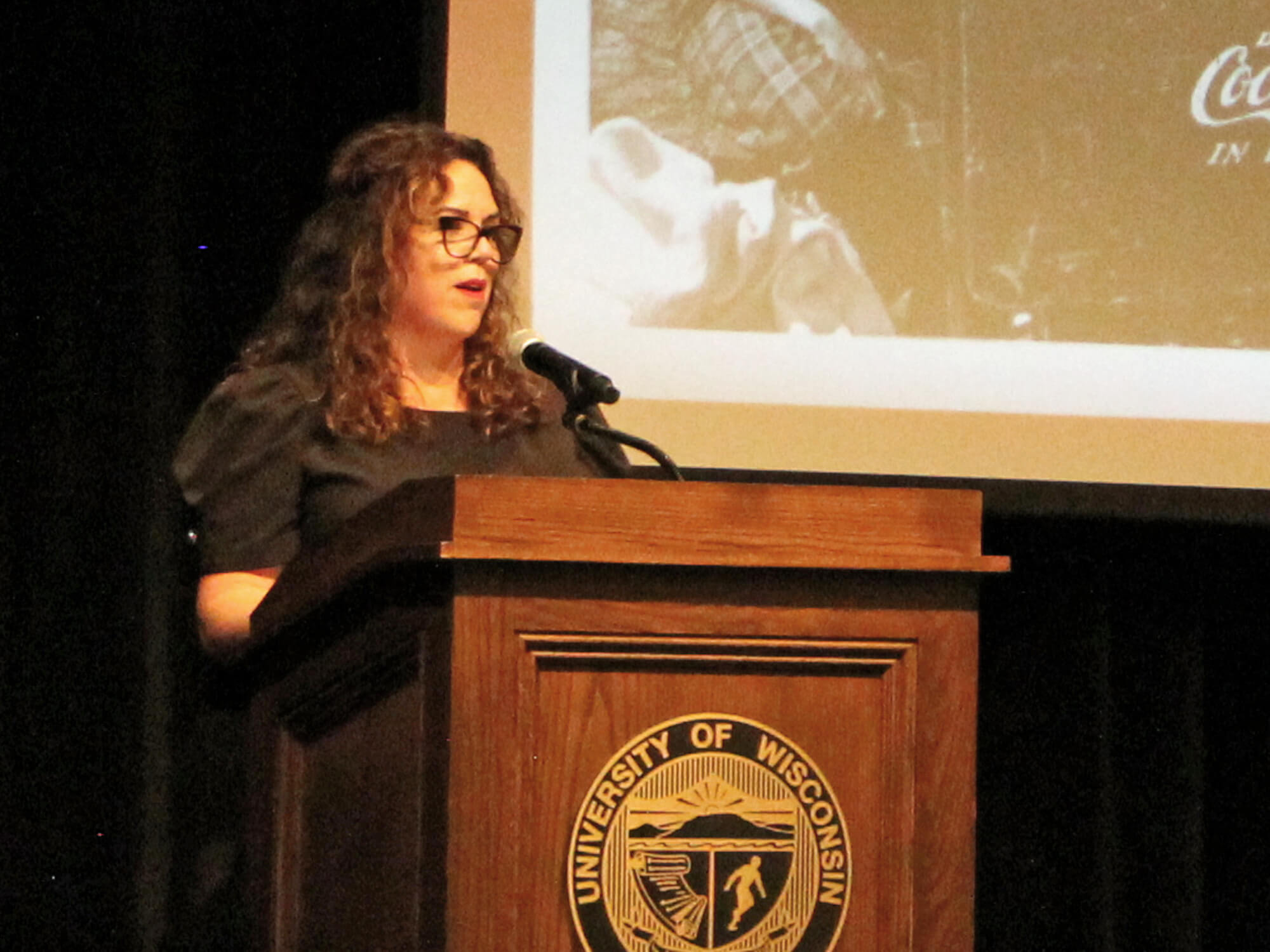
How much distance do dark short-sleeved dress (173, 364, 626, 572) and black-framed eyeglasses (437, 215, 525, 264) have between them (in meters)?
0.19

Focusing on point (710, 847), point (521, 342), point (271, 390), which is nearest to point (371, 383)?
point (271, 390)

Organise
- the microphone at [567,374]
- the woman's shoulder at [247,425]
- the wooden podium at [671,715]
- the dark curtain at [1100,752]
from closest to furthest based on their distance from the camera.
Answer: the wooden podium at [671,715], the microphone at [567,374], the woman's shoulder at [247,425], the dark curtain at [1100,752]

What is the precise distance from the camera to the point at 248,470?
1802 millimetres

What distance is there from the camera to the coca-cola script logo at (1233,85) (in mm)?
2619

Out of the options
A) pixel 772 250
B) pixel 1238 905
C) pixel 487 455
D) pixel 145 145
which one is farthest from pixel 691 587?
pixel 1238 905

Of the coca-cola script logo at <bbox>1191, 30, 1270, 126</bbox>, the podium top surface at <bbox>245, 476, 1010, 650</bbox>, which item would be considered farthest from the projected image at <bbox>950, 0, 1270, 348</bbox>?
the podium top surface at <bbox>245, 476, 1010, 650</bbox>

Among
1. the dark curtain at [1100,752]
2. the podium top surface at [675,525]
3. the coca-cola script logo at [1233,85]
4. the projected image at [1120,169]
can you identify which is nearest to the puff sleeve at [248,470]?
the podium top surface at [675,525]

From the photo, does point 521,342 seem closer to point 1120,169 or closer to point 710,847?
point 710,847

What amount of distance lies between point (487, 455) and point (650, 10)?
3.03ft

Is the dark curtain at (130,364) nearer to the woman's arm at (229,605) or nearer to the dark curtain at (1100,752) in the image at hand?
the dark curtain at (1100,752)

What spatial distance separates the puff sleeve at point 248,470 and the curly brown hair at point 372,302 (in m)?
0.05

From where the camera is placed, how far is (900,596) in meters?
1.20

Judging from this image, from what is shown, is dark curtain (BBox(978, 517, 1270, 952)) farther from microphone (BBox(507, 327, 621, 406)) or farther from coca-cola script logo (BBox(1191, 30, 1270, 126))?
microphone (BBox(507, 327, 621, 406))

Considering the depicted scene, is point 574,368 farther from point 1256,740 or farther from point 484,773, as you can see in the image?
point 1256,740
